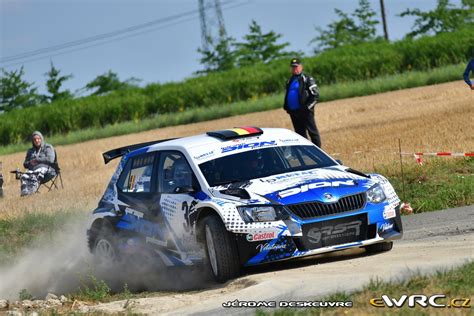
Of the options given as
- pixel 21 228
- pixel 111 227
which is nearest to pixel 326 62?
pixel 21 228

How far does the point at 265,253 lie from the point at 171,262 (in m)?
1.45

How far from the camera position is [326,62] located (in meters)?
62.2

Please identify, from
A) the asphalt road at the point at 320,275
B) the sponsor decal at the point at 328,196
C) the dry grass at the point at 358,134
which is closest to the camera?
the asphalt road at the point at 320,275

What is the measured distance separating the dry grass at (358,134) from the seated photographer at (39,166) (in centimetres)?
56

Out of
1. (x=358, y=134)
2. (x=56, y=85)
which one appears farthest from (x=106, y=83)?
(x=358, y=134)

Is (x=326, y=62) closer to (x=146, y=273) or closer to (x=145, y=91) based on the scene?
(x=145, y=91)

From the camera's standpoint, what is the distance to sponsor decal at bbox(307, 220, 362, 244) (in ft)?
35.7

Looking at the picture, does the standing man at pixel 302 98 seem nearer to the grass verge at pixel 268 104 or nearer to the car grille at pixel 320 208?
the car grille at pixel 320 208

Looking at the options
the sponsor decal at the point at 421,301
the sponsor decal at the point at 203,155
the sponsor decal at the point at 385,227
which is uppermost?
the sponsor decal at the point at 203,155

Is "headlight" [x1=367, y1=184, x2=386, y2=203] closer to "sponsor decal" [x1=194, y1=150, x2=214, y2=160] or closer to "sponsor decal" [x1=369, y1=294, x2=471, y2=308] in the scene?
"sponsor decal" [x1=194, y1=150, x2=214, y2=160]

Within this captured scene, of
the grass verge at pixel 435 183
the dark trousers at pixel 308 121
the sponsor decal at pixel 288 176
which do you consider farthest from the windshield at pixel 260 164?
the dark trousers at pixel 308 121

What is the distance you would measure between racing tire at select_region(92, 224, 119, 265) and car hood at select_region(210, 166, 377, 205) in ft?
6.61

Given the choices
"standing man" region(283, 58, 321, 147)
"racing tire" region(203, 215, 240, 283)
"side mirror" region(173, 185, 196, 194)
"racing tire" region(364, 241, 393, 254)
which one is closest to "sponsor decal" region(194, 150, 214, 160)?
"side mirror" region(173, 185, 196, 194)

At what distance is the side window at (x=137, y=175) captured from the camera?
506 inches
